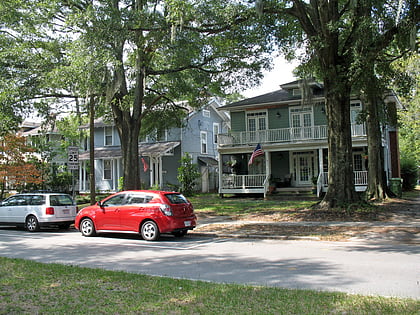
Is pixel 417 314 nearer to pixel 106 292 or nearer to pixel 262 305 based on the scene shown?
pixel 262 305

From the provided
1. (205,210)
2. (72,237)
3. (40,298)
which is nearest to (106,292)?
(40,298)

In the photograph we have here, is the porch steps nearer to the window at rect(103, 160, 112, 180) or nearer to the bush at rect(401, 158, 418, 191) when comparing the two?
the bush at rect(401, 158, 418, 191)

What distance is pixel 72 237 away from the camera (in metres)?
13.7

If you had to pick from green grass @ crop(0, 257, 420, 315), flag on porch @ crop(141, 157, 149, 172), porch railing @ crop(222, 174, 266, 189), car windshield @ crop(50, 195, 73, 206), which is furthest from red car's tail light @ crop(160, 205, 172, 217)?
flag on porch @ crop(141, 157, 149, 172)

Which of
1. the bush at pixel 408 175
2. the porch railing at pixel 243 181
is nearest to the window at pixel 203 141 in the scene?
the porch railing at pixel 243 181

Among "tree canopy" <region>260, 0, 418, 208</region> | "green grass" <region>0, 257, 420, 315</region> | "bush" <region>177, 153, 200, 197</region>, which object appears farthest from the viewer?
"bush" <region>177, 153, 200, 197</region>

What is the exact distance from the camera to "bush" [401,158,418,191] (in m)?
33.8

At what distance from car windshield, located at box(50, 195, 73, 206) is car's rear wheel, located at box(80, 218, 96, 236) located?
2.61 m

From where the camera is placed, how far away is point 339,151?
1645cm

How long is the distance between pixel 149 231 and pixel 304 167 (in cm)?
1870

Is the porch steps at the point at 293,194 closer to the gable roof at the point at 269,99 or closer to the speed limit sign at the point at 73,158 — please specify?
the gable roof at the point at 269,99

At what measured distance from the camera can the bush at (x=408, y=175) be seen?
33.8 metres

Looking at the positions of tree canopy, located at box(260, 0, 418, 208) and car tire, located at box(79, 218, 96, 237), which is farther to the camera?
tree canopy, located at box(260, 0, 418, 208)

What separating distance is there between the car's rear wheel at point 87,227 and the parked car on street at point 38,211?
2.33 m
